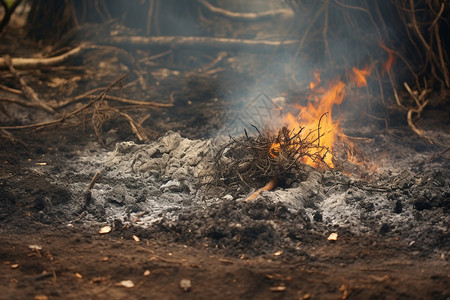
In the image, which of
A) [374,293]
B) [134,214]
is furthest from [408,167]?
[134,214]

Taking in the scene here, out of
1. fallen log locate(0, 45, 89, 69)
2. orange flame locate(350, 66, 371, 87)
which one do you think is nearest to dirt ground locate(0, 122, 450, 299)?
fallen log locate(0, 45, 89, 69)

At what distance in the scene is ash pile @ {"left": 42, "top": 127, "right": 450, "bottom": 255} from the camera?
360 cm

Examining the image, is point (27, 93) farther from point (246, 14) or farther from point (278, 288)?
point (246, 14)

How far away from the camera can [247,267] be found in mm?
3160

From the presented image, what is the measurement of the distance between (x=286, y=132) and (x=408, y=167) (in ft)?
5.46

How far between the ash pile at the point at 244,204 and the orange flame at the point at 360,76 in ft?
7.06

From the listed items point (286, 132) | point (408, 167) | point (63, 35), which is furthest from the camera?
point (63, 35)

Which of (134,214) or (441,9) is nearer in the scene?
(134,214)

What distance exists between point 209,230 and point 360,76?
435 centimetres

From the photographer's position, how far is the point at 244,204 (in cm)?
394

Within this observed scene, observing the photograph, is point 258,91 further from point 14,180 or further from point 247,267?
point 247,267

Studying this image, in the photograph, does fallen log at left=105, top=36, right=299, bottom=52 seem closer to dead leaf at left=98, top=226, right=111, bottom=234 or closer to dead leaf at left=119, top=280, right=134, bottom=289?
dead leaf at left=98, top=226, right=111, bottom=234

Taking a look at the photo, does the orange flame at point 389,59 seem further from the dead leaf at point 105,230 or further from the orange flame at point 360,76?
the dead leaf at point 105,230

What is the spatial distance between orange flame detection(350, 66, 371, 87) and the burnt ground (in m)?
1.48
